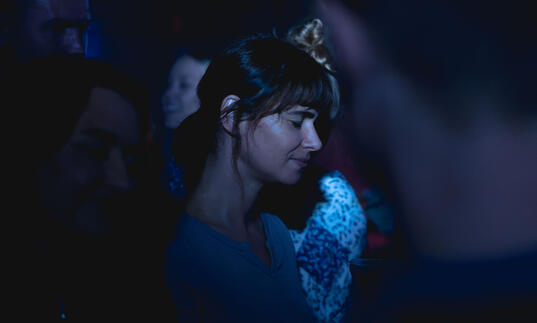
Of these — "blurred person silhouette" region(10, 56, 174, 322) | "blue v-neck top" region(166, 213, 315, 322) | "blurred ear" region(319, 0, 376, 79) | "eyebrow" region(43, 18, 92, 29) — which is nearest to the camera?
"blurred person silhouette" region(10, 56, 174, 322)

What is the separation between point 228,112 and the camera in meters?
0.82

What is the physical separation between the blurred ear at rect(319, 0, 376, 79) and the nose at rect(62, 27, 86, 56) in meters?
0.87

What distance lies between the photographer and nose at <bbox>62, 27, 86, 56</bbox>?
0.85 m

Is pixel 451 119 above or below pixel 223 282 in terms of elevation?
above

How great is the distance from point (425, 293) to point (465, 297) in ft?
0.18

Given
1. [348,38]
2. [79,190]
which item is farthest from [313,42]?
[79,190]

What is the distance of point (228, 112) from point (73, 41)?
44 cm

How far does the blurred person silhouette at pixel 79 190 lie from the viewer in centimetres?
54

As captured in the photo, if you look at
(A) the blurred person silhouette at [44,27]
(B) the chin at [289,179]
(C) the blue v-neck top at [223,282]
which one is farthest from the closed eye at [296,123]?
(A) the blurred person silhouette at [44,27]

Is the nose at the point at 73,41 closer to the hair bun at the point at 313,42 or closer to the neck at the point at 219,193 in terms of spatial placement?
the neck at the point at 219,193

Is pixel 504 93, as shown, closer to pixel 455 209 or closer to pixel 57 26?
pixel 455 209

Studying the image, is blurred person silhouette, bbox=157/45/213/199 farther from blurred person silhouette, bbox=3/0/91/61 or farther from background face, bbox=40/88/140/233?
background face, bbox=40/88/140/233

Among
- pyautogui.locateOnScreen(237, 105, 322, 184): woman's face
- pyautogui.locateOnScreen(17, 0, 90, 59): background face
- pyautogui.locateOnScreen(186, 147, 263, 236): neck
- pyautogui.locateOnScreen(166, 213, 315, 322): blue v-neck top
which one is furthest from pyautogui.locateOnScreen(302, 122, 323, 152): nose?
pyautogui.locateOnScreen(17, 0, 90, 59): background face

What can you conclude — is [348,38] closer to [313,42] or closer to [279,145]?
[313,42]
